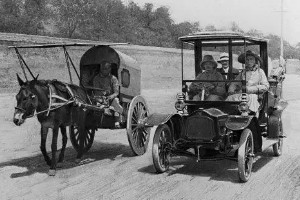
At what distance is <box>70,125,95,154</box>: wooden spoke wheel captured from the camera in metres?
9.68

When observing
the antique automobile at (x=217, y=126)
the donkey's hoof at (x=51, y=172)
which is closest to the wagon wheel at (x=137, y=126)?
the antique automobile at (x=217, y=126)

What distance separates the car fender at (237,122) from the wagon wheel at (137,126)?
8.11 ft

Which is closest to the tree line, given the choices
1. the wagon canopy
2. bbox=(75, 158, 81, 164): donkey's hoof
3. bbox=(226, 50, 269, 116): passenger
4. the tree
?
the tree

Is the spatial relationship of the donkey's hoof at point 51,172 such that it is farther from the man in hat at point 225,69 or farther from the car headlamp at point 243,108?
the man in hat at point 225,69

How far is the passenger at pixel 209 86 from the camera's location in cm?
887

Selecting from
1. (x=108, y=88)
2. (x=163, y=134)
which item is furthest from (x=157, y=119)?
(x=108, y=88)

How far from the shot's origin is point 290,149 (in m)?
11.2

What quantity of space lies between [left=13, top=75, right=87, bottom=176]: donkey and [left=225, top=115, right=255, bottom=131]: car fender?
299 cm

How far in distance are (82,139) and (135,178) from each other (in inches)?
79.0

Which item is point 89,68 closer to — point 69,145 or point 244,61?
point 69,145

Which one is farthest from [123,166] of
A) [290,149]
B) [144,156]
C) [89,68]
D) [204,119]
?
[290,149]

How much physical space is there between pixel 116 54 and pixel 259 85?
10.3 feet

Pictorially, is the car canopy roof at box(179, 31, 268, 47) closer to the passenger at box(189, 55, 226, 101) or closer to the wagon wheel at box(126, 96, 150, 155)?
the passenger at box(189, 55, 226, 101)

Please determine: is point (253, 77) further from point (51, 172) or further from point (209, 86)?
point (51, 172)
